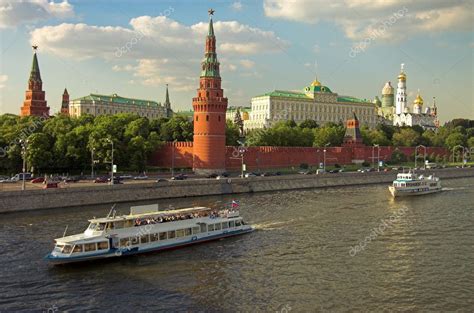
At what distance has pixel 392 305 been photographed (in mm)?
23391

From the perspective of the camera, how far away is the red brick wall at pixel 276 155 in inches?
3184

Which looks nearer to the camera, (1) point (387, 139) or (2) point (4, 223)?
(2) point (4, 223)

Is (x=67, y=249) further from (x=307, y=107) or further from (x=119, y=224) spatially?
(x=307, y=107)

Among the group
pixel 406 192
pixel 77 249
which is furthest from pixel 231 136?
pixel 77 249

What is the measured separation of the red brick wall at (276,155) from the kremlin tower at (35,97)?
1193 inches

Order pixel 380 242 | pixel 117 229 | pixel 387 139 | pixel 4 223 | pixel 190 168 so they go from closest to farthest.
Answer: pixel 117 229 < pixel 380 242 < pixel 4 223 < pixel 190 168 < pixel 387 139

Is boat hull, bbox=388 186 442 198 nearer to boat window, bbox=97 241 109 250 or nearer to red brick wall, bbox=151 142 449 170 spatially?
red brick wall, bbox=151 142 449 170

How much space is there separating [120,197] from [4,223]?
14.5 meters

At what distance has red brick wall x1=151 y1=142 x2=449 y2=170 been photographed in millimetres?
80875

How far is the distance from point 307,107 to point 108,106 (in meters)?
58.6

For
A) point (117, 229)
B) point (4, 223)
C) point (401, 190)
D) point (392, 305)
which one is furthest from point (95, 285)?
point (401, 190)

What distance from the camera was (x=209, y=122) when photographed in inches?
3051

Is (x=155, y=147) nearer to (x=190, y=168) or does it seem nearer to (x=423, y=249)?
(x=190, y=168)

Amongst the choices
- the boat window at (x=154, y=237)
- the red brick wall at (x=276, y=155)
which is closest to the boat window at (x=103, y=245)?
the boat window at (x=154, y=237)
